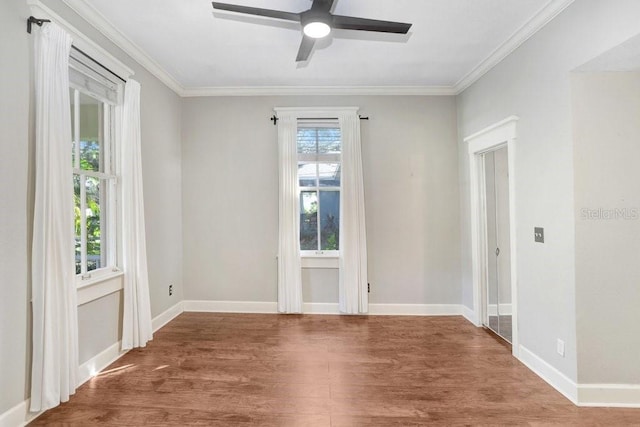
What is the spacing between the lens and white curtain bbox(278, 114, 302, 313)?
13.4 ft

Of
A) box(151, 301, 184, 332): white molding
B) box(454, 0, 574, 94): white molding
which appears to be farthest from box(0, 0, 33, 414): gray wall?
box(454, 0, 574, 94): white molding

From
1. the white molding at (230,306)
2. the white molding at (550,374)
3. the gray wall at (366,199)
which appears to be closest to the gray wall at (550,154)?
the white molding at (550,374)

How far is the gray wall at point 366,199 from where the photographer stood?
4.18 metres

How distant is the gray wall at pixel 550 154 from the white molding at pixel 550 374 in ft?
0.14

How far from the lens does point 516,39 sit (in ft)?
9.33

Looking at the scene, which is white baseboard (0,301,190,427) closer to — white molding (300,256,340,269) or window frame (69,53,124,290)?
window frame (69,53,124,290)

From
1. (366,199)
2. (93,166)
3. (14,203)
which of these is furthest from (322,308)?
(14,203)

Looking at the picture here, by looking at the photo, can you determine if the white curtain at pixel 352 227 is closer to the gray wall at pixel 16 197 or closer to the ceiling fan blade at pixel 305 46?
the ceiling fan blade at pixel 305 46

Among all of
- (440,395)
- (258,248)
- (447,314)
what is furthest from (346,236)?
(440,395)

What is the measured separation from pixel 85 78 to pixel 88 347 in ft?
7.36

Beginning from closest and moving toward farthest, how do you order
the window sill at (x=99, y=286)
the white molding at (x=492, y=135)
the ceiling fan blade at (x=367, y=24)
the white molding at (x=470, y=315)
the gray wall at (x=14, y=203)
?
the gray wall at (x=14, y=203)
the ceiling fan blade at (x=367, y=24)
the window sill at (x=99, y=286)
the white molding at (x=492, y=135)
the white molding at (x=470, y=315)

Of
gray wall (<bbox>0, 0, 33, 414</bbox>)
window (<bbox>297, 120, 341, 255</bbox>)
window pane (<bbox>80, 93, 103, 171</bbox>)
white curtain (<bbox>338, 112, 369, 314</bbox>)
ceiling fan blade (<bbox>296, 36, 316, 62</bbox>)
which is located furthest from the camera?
window (<bbox>297, 120, 341, 255</bbox>)

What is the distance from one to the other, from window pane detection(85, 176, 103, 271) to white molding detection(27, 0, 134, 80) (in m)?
1.03

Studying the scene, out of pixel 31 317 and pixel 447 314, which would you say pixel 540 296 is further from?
pixel 31 317
